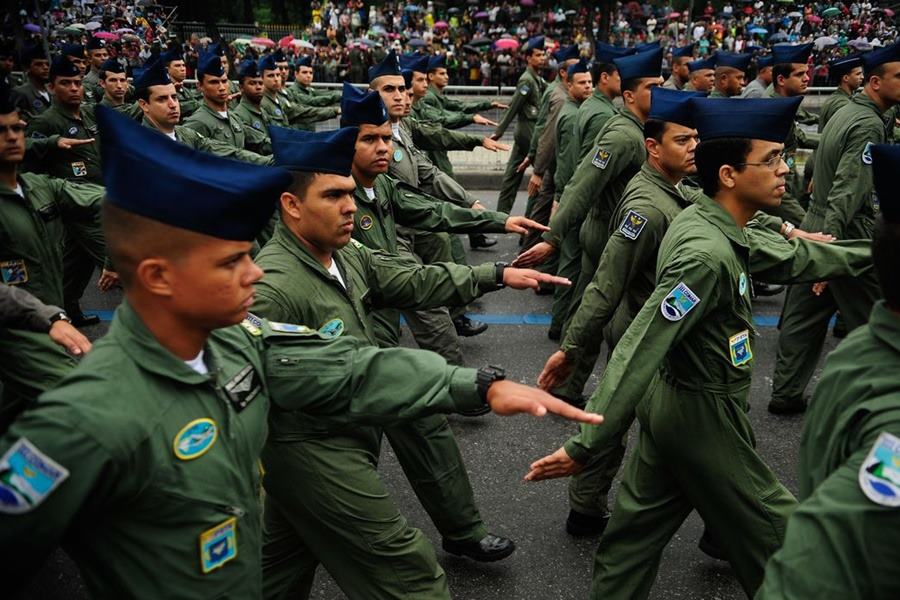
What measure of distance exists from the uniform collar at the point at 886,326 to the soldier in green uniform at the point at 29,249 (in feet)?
9.49

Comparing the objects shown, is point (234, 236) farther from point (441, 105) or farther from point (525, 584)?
point (441, 105)

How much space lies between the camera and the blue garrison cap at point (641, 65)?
16.9 feet

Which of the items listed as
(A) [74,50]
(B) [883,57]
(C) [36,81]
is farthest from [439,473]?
(C) [36,81]

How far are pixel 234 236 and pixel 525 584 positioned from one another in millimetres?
2367

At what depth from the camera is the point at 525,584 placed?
3490 millimetres

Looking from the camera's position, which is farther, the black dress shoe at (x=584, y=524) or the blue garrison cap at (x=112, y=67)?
the blue garrison cap at (x=112, y=67)

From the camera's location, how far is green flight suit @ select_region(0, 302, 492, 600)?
57.4 inches

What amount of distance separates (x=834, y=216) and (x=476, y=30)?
22.5 m

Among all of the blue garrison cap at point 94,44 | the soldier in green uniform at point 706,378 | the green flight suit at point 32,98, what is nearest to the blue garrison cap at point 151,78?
the green flight suit at point 32,98

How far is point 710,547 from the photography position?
143 inches

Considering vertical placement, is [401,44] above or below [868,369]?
below

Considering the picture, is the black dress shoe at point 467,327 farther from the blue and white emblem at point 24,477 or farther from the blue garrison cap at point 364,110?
the blue and white emblem at point 24,477

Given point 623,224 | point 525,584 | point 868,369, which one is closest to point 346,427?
point 525,584

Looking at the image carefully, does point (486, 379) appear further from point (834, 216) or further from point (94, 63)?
point (94, 63)
